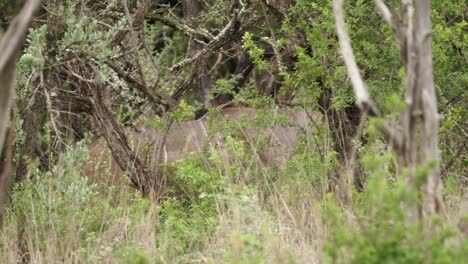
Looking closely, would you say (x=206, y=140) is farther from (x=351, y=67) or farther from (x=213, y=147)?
(x=351, y=67)

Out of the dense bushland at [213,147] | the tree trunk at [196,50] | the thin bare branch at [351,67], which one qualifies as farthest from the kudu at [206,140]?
the thin bare branch at [351,67]

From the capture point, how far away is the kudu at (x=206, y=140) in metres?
6.90

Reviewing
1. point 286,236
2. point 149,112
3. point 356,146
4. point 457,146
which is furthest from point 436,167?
point 149,112

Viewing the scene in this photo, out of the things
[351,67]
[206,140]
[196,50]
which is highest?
[351,67]

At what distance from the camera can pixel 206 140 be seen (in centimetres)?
705

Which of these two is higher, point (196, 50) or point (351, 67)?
point (351, 67)

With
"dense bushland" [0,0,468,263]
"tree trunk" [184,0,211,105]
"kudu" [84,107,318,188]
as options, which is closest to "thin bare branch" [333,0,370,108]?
"dense bushland" [0,0,468,263]

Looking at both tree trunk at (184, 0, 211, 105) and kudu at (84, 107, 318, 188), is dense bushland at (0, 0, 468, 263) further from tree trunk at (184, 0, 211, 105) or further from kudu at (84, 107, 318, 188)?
tree trunk at (184, 0, 211, 105)

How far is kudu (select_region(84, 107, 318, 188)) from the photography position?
6898mm

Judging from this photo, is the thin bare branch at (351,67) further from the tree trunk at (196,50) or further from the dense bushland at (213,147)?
the tree trunk at (196,50)

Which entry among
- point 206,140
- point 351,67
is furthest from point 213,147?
point 351,67

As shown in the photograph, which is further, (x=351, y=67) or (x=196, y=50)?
(x=196, y=50)

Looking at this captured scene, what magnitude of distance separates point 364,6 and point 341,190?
4.60ft

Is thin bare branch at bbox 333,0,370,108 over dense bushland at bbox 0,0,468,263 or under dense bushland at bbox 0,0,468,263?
over
